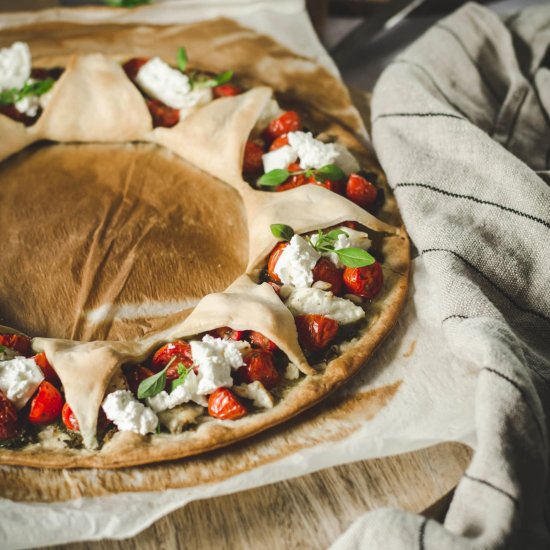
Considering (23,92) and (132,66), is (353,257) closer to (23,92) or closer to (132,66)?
(132,66)

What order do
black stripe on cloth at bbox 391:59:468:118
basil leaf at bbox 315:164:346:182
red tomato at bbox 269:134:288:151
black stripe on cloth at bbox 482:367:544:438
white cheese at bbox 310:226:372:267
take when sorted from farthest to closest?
black stripe on cloth at bbox 391:59:468:118 → red tomato at bbox 269:134:288:151 → basil leaf at bbox 315:164:346:182 → white cheese at bbox 310:226:372:267 → black stripe on cloth at bbox 482:367:544:438

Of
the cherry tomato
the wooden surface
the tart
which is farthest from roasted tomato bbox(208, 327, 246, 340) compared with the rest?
the cherry tomato

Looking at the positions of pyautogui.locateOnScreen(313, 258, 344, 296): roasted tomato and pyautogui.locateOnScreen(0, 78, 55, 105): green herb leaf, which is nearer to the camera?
pyautogui.locateOnScreen(313, 258, 344, 296): roasted tomato

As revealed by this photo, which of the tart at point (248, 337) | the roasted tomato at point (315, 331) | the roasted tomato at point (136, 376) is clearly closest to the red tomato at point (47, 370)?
the tart at point (248, 337)

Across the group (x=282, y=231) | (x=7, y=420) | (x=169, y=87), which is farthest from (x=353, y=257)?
(x=169, y=87)

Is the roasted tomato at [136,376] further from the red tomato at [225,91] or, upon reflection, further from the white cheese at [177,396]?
the red tomato at [225,91]

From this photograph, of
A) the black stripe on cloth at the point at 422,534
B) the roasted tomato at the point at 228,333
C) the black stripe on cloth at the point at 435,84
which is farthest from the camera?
the black stripe on cloth at the point at 435,84

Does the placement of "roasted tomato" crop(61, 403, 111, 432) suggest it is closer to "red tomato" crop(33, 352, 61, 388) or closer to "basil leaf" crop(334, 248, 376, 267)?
"red tomato" crop(33, 352, 61, 388)
